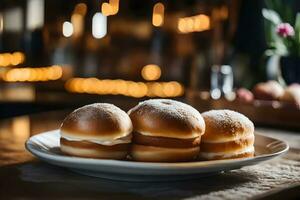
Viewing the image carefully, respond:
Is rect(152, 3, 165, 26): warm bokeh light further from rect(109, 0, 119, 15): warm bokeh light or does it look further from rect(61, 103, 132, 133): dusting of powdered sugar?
rect(61, 103, 132, 133): dusting of powdered sugar

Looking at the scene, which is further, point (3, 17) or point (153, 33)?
point (153, 33)

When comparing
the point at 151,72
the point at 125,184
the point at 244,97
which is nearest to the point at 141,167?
the point at 125,184

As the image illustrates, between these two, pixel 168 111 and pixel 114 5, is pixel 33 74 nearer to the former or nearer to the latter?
pixel 114 5

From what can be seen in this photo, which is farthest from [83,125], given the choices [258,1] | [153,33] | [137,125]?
[153,33]

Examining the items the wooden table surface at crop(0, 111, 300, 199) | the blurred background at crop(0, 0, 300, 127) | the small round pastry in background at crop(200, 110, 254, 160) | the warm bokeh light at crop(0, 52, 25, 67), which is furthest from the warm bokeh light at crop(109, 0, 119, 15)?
the small round pastry in background at crop(200, 110, 254, 160)

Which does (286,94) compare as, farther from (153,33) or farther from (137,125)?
(153,33)

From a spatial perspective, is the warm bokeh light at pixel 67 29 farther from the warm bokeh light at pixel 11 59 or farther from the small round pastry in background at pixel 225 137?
the small round pastry in background at pixel 225 137

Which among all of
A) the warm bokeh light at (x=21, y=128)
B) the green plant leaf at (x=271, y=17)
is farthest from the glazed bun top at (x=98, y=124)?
the green plant leaf at (x=271, y=17)
